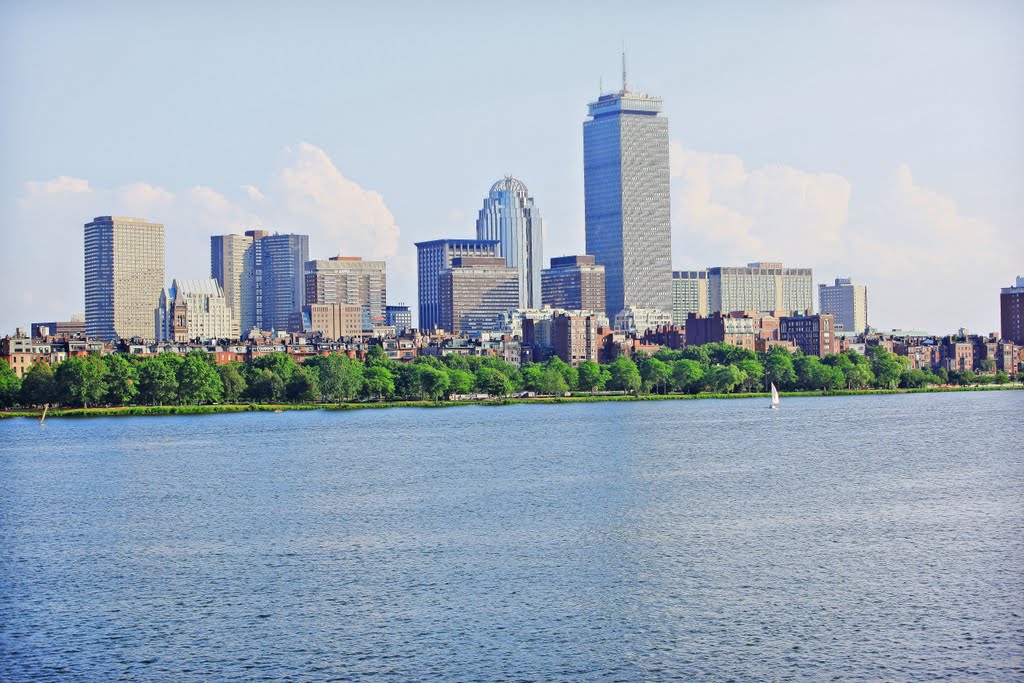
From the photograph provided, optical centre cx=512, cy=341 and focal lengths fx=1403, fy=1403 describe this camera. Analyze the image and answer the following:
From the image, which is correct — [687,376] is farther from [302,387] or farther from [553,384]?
[302,387]

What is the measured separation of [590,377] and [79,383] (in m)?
70.9

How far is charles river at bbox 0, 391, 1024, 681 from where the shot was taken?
38188 millimetres

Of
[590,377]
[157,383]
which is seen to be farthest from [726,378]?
[157,383]

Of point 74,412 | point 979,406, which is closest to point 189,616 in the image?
point 74,412

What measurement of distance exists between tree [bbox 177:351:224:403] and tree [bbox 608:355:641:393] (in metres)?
57.0

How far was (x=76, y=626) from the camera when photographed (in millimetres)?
42094

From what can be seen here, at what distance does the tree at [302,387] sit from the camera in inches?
6373

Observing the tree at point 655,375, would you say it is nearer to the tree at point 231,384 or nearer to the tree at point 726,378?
the tree at point 726,378

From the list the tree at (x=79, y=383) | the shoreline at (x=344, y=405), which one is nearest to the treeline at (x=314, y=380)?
the tree at (x=79, y=383)

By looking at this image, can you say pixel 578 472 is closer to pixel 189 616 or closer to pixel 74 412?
pixel 189 616

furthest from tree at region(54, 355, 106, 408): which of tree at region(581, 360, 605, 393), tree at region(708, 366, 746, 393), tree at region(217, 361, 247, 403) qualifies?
tree at region(708, 366, 746, 393)

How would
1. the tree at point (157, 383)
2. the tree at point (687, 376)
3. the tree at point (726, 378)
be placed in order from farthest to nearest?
the tree at point (687, 376) → the tree at point (726, 378) → the tree at point (157, 383)

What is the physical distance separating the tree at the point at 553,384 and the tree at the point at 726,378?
21148mm

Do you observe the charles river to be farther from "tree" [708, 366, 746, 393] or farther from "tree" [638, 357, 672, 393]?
"tree" [638, 357, 672, 393]
